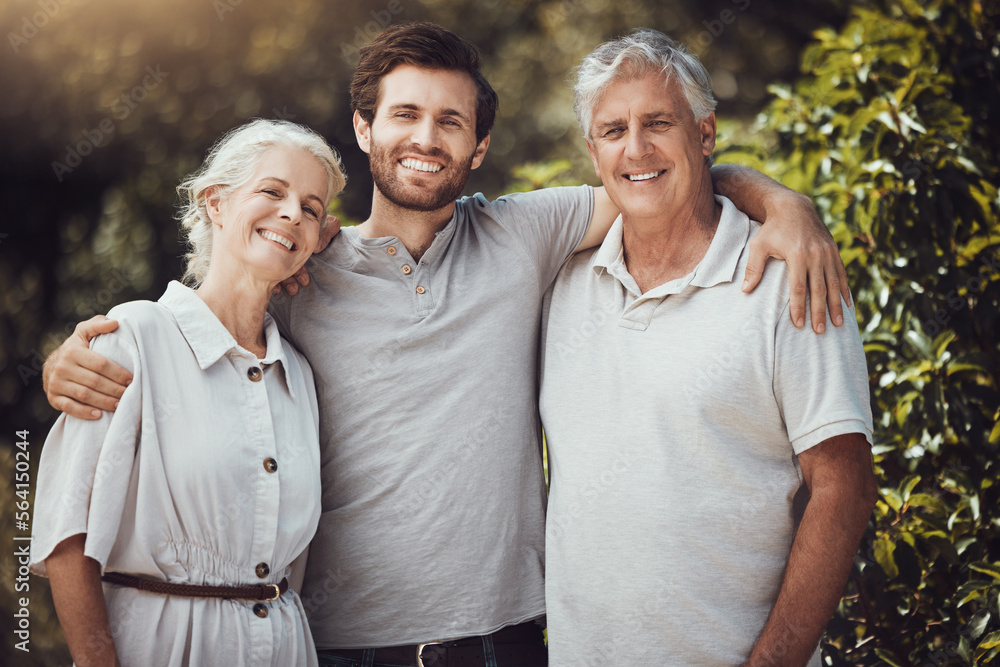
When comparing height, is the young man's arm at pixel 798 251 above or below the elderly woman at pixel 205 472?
above

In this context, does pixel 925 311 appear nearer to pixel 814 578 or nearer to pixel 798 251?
pixel 798 251

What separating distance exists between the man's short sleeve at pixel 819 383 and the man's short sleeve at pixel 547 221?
644 mm

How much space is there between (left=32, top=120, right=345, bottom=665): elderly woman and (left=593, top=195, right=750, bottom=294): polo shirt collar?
75cm

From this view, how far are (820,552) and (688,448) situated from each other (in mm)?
354

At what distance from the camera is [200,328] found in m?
1.89

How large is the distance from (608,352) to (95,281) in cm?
401

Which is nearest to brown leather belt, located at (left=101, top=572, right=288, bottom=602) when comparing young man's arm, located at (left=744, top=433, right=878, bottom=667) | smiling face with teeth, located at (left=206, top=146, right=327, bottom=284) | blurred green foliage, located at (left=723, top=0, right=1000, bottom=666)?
smiling face with teeth, located at (left=206, top=146, right=327, bottom=284)

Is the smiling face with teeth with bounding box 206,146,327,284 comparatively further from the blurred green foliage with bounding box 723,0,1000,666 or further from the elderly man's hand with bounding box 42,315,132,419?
the blurred green foliage with bounding box 723,0,1000,666

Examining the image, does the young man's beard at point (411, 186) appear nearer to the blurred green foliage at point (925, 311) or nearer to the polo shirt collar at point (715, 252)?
the polo shirt collar at point (715, 252)

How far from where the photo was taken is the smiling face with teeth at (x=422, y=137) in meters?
2.20

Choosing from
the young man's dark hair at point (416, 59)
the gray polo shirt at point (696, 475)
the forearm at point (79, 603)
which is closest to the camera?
the forearm at point (79, 603)

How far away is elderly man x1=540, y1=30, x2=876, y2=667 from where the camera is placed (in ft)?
6.13

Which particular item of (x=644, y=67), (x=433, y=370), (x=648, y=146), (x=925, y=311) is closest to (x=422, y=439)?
(x=433, y=370)

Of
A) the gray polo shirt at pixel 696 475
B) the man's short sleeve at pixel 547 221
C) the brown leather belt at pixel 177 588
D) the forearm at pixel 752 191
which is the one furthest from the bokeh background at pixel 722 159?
the brown leather belt at pixel 177 588
